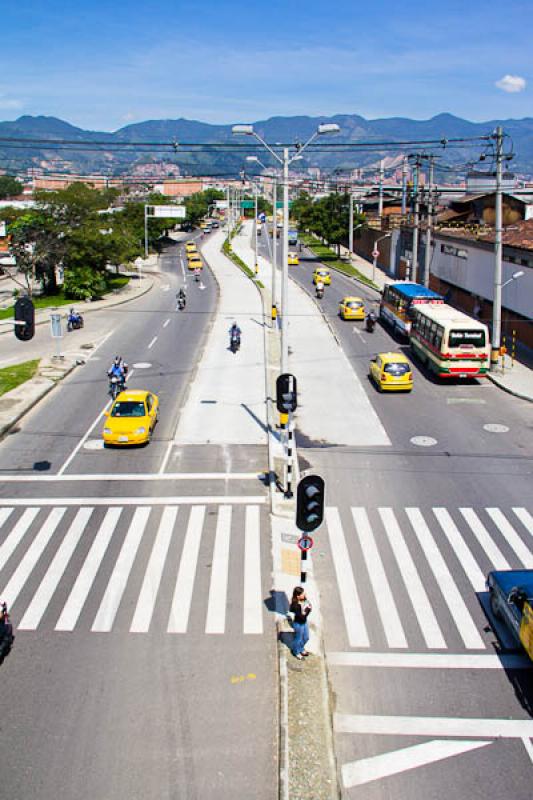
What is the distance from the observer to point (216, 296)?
225ft

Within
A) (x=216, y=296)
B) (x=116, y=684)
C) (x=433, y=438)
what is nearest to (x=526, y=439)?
(x=433, y=438)

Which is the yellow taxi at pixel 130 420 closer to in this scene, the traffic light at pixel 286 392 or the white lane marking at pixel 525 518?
the traffic light at pixel 286 392

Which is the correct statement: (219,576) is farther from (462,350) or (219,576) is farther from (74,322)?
(74,322)

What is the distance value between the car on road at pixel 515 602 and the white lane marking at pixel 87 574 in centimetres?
881

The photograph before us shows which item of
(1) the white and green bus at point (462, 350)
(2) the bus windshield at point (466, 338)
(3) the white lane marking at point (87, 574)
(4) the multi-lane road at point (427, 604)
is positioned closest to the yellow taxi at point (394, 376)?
(1) the white and green bus at point (462, 350)

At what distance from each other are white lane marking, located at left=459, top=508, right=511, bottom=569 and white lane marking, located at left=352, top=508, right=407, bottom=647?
2.73 m

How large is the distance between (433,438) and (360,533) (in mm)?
8974

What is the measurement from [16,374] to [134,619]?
79.8ft

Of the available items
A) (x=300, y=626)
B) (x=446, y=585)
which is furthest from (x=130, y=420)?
(x=300, y=626)

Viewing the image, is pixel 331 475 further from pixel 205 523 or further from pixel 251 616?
pixel 251 616

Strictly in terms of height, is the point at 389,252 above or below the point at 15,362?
above

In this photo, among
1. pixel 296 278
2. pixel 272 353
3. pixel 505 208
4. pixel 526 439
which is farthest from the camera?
pixel 296 278

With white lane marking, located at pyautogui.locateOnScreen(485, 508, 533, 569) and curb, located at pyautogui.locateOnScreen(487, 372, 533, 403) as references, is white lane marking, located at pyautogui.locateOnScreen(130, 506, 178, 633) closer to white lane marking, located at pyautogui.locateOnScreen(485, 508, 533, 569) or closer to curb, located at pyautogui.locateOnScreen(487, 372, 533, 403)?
white lane marking, located at pyautogui.locateOnScreen(485, 508, 533, 569)

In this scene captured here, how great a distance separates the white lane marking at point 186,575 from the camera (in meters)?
16.0
